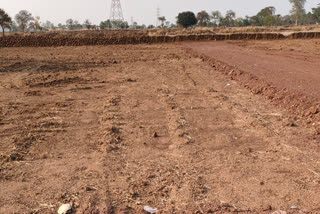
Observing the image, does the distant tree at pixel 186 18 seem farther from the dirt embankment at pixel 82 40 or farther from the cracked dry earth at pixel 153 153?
the cracked dry earth at pixel 153 153

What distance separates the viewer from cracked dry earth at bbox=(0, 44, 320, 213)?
3434 millimetres

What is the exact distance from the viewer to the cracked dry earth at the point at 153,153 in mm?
3434

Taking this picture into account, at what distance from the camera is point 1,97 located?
26.9 feet

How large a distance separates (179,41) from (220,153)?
2865cm

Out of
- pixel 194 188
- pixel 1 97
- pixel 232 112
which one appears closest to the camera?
pixel 194 188

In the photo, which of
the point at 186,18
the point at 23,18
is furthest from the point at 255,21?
the point at 23,18

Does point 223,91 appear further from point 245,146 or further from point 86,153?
point 86,153

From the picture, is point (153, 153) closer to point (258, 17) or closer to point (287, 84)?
point (287, 84)

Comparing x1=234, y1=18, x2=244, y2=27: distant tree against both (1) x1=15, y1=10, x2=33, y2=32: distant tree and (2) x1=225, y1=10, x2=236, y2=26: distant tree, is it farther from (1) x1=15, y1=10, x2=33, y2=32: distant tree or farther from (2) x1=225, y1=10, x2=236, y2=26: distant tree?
(1) x1=15, y1=10, x2=33, y2=32: distant tree

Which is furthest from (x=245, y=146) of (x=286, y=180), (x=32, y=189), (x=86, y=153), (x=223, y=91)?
(x=223, y=91)

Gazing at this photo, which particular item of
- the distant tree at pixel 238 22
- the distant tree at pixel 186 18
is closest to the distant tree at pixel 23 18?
the distant tree at pixel 186 18

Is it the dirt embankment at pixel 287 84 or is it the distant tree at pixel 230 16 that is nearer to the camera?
the dirt embankment at pixel 287 84

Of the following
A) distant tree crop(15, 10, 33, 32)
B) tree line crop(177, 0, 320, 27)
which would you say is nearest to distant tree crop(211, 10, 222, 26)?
tree line crop(177, 0, 320, 27)

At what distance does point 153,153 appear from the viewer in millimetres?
4664
